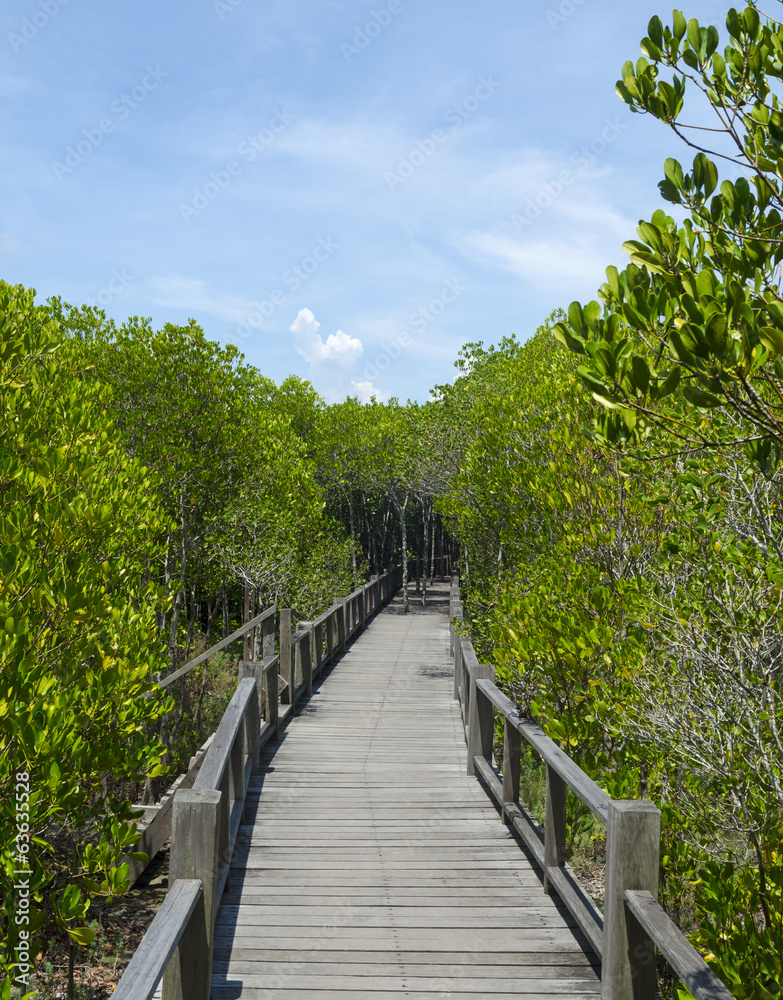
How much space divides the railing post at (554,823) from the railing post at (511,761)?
2.96ft

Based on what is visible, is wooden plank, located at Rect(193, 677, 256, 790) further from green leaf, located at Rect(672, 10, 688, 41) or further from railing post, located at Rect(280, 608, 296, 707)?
green leaf, located at Rect(672, 10, 688, 41)

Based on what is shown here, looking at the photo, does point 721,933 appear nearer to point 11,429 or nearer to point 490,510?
point 11,429

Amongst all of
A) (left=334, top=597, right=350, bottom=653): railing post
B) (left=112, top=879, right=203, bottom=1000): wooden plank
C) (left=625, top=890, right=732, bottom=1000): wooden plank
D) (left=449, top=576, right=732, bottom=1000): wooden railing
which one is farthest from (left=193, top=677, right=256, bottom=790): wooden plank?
(left=334, top=597, right=350, bottom=653): railing post

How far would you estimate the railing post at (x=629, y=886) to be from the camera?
124 inches

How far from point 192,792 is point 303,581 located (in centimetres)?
1519

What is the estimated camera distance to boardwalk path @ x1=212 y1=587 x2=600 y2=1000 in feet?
11.9

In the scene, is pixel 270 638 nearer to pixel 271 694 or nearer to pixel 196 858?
pixel 271 694

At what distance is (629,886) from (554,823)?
1.21 metres

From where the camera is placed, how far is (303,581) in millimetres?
18547

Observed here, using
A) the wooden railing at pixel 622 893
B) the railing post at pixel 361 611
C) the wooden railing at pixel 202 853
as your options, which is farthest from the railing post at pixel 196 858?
the railing post at pixel 361 611

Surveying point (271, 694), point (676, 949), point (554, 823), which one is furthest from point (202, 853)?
point (271, 694)

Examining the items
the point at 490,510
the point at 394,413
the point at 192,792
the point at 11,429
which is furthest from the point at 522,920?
the point at 394,413

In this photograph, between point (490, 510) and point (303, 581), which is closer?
point (490, 510)

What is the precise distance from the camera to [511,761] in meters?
5.47
